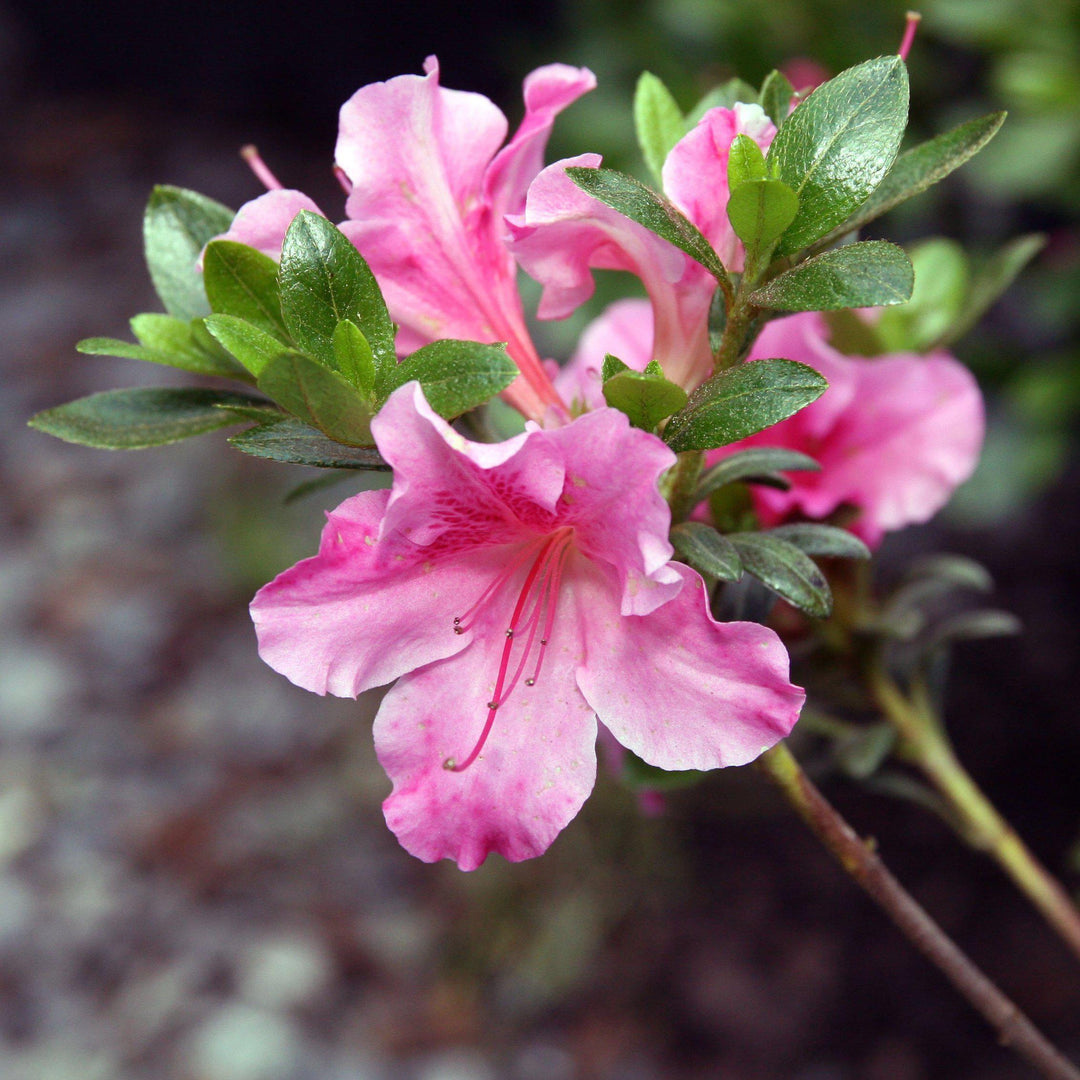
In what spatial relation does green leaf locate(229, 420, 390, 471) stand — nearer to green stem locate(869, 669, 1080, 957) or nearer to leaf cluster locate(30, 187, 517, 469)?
leaf cluster locate(30, 187, 517, 469)

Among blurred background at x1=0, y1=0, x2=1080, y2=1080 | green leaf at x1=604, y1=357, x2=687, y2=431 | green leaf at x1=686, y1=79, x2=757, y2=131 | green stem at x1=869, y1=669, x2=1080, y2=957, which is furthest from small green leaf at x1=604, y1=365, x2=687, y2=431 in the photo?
blurred background at x1=0, y1=0, x2=1080, y2=1080

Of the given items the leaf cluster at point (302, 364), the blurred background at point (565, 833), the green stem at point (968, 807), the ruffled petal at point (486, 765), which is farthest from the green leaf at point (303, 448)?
the blurred background at point (565, 833)

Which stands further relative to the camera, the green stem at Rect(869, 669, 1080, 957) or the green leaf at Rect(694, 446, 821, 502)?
the green stem at Rect(869, 669, 1080, 957)

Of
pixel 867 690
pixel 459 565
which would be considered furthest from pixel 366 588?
pixel 867 690

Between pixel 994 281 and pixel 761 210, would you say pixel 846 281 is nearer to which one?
pixel 761 210

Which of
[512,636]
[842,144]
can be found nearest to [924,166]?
[842,144]

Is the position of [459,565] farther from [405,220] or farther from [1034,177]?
[1034,177]
